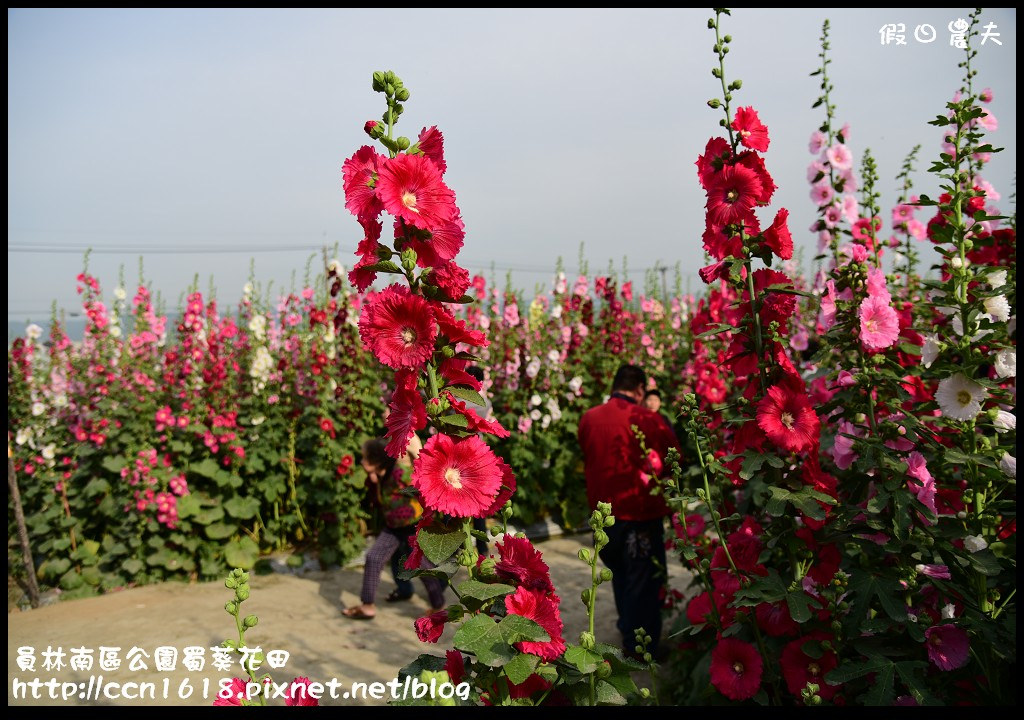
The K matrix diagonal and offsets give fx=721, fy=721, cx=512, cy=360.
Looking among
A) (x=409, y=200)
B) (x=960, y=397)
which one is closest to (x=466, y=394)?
(x=409, y=200)

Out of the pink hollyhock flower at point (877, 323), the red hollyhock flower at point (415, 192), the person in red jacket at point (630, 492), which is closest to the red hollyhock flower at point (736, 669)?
the pink hollyhock flower at point (877, 323)

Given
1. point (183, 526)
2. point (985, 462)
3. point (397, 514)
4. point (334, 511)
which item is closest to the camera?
point (985, 462)

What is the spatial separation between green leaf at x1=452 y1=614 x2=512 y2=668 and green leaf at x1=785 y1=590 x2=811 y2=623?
104cm

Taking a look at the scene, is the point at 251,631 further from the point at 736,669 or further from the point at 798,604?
the point at 798,604

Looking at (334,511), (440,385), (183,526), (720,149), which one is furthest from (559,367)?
(440,385)

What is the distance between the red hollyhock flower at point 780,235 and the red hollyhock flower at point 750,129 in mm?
211

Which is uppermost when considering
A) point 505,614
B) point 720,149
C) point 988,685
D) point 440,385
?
point 720,149

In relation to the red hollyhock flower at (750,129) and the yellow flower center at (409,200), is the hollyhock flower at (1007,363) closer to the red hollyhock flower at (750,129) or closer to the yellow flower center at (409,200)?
the red hollyhock flower at (750,129)

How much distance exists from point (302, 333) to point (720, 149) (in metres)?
6.00

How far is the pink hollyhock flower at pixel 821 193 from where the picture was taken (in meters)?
2.98

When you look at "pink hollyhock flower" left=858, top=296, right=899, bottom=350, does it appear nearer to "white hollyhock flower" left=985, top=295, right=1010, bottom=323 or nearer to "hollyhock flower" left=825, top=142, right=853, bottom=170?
"white hollyhock flower" left=985, top=295, right=1010, bottom=323

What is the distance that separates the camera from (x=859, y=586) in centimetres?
204

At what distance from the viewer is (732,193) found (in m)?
2.15
